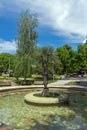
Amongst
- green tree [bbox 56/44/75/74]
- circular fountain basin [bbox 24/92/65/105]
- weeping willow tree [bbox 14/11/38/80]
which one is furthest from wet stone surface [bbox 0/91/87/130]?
green tree [bbox 56/44/75/74]

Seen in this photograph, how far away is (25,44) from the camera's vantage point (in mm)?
32469

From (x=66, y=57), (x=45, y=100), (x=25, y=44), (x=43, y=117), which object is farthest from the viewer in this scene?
(x=66, y=57)

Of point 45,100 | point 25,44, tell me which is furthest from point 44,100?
point 25,44

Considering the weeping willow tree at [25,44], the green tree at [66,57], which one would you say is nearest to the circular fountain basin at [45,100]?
the weeping willow tree at [25,44]

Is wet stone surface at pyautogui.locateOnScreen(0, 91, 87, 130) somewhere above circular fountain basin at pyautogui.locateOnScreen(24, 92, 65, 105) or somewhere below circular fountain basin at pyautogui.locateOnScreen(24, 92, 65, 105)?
below

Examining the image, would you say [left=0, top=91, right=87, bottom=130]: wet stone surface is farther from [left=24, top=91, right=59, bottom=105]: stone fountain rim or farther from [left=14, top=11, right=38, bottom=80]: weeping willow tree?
[left=14, top=11, right=38, bottom=80]: weeping willow tree

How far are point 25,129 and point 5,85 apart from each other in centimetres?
1944

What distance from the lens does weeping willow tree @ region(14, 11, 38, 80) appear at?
32.0 metres

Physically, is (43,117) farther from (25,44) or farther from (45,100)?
(25,44)

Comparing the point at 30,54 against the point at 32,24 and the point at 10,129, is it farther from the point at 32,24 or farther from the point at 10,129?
the point at 10,129

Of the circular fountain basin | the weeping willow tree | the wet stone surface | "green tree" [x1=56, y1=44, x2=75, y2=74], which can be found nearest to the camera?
the wet stone surface

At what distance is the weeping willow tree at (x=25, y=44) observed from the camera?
1259 inches

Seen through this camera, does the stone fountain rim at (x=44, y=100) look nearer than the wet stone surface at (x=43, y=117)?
No

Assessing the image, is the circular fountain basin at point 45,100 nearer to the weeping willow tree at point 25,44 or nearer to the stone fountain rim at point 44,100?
the stone fountain rim at point 44,100
